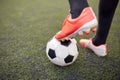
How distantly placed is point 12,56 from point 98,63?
0.52 meters

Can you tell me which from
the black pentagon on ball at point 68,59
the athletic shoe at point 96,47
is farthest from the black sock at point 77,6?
the athletic shoe at point 96,47

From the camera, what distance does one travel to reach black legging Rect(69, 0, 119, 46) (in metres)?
0.95

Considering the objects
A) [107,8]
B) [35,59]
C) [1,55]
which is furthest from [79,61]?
[1,55]

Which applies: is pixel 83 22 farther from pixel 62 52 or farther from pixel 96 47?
pixel 96 47

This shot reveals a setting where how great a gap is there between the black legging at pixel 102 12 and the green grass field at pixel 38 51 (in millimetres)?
141

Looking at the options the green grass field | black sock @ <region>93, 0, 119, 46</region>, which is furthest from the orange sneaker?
the green grass field

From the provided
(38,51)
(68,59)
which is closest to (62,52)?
(68,59)

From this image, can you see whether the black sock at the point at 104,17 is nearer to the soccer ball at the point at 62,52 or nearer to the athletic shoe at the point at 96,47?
the athletic shoe at the point at 96,47

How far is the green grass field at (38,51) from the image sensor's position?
112 cm

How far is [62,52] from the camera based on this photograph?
112 cm

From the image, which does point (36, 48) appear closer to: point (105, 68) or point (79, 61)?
point (79, 61)

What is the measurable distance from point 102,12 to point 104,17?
0.12ft

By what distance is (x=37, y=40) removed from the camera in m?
1.45

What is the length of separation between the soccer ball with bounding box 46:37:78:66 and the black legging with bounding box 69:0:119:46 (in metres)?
0.19
